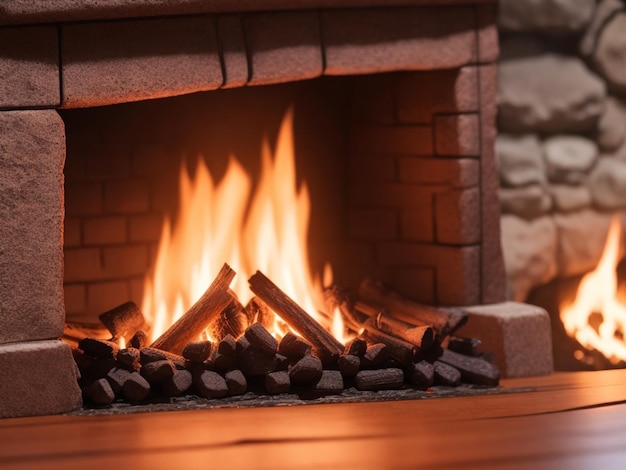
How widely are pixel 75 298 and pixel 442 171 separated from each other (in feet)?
4.33

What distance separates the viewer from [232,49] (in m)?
3.23

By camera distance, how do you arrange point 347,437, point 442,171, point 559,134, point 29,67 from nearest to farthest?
point 347,437, point 29,67, point 442,171, point 559,134

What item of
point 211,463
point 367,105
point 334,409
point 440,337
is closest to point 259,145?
point 367,105

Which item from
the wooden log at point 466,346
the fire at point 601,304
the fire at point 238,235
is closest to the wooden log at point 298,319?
the fire at point 238,235

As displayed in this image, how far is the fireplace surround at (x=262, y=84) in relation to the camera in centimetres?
295

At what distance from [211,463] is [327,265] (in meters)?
1.81

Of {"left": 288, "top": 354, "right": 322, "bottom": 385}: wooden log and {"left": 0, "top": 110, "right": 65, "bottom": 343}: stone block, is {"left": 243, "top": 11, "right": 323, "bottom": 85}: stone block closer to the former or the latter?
{"left": 0, "top": 110, "right": 65, "bottom": 343}: stone block

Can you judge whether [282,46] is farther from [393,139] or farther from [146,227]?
[146,227]

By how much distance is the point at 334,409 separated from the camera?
3043mm

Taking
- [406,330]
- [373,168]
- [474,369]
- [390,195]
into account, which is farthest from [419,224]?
[474,369]

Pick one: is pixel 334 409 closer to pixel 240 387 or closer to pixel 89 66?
pixel 240 387

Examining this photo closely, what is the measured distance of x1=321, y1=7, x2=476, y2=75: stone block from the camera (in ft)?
11.2

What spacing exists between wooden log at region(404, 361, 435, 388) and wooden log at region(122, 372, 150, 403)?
2.56 feet

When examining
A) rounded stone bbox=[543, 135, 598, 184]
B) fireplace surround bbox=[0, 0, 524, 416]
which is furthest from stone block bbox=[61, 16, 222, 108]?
rounded stone bbox=[543, 135, 598, 184]
